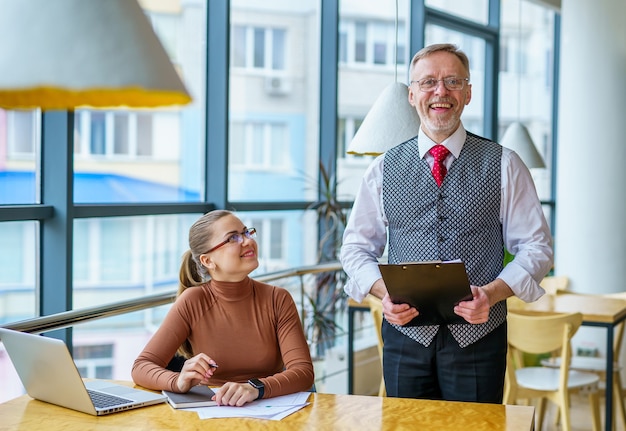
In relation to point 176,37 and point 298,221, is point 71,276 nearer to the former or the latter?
point 176,37

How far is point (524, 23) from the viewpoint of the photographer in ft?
29.1

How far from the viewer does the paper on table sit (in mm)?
2074

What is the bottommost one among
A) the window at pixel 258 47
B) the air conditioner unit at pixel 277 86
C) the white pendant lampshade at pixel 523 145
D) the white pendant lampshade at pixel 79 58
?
the white pendant lampshade at pixel 79 58

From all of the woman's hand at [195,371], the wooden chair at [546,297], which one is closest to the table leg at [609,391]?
the wooden chair at [546,297]

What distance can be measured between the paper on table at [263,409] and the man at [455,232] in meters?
0.39

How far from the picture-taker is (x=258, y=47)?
595 centimetres

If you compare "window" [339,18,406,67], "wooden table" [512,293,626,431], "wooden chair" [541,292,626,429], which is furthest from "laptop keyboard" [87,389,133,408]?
"window" [339,18,406,67]

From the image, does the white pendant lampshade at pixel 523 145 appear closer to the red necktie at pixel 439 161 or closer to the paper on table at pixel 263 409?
the red necktie at pixel 439 161

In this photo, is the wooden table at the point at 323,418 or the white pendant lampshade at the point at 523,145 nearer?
the wooden table at the point at 323,418

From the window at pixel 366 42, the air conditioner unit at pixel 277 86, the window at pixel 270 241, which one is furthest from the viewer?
the window at pixel 366 42

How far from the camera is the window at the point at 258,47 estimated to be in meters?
5.79

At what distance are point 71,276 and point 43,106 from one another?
2.83m

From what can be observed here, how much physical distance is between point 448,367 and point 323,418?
543 mm

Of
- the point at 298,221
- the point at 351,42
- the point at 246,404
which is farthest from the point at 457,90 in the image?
the point at 351,42
